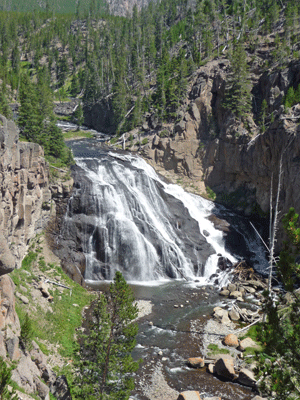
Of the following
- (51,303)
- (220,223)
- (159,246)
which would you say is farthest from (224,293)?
(51,303)

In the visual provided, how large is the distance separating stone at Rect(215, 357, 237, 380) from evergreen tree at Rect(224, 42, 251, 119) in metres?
37.9

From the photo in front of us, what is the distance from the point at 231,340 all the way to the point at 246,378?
153 inches

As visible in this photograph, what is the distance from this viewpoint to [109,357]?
618 inches

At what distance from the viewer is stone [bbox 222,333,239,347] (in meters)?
23.7

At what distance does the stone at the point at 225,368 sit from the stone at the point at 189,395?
3089mm

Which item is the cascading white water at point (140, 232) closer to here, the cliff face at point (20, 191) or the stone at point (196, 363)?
the cliff face at point (20, 191)

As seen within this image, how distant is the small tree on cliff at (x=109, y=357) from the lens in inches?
602

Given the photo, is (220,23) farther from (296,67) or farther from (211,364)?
(211,364)

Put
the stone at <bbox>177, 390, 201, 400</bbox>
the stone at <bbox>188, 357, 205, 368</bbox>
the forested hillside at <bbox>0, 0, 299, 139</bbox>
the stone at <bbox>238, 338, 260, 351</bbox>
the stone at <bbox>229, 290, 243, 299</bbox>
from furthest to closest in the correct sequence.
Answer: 1. the forested hillside at <bbox>0, 0, 299, 139</bbox>
2. the stone at <bbox>229, 290, 243, 299</bbox>
3. the stone at <bbox>238, 338, 260, 351</bbox>
4. the stone at <bbox>188, 357, 205, 368</bbox>
5. the stone at <bbox>177, 390, 201, 400</bbox>

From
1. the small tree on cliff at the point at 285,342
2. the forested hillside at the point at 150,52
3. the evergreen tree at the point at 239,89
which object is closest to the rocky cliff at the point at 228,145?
the evergreen tree at the point at 239,89

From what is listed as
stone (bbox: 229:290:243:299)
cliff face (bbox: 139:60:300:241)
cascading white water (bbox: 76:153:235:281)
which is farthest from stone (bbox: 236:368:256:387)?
cliff face (bbox: 139:60:300:241)

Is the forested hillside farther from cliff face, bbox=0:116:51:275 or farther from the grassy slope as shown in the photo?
the grassy slope

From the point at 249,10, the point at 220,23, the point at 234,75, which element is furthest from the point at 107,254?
the point at 249,10

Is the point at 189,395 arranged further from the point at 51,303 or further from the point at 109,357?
the point at 51,303
